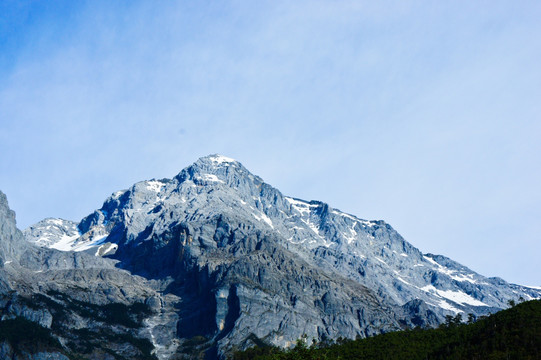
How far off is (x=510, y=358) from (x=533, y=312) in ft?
108

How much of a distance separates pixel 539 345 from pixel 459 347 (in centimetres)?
2826

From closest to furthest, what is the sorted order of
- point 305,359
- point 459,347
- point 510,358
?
point 305,359 → point 510,358 → point 459,347

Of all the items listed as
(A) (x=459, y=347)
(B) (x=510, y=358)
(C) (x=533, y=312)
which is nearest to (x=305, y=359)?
(B) (x=510, y=358)

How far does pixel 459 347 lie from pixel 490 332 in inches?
451

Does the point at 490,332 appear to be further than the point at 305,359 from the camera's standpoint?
Yes

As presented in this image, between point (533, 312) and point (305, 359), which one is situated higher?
point (533, 312)

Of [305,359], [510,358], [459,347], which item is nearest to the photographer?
[305,359]

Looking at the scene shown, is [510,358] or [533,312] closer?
[510,358]

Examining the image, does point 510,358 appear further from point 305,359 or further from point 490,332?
point 305,359

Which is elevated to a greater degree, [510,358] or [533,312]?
[533,312]

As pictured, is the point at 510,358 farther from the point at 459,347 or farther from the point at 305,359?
the point at 305,359

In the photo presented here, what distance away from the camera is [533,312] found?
19950 cm

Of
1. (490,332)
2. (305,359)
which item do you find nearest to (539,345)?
(490,332)

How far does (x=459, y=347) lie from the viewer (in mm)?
196125
